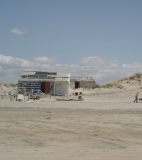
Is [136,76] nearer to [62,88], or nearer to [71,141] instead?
[62,88]

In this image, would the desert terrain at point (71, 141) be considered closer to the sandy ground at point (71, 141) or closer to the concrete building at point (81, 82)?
the sandy ground at point (71, 141)

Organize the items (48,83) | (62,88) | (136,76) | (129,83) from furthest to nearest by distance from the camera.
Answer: (136,76)
(129,83)
(48,83)
(62,88)

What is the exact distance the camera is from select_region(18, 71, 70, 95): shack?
4778 cm

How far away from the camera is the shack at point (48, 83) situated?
4778 centimetres

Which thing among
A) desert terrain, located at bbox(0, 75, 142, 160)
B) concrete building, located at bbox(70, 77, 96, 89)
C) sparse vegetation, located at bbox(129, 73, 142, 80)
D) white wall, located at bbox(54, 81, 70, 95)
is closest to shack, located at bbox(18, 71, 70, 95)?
white wall, located at bbox(54, 81, 70, 95)

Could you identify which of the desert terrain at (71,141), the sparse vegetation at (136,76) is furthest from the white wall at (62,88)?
the desert terrain at (71,141)

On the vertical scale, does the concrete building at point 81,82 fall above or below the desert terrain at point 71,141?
above

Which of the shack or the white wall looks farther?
the shack

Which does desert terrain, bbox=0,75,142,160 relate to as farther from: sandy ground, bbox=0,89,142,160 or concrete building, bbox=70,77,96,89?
concrete building, bbox=70,77,96,89

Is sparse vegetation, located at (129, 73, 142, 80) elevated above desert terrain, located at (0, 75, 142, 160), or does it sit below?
above

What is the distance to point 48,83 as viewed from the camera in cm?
4925

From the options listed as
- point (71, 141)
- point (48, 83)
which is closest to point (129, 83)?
point (48, 83)

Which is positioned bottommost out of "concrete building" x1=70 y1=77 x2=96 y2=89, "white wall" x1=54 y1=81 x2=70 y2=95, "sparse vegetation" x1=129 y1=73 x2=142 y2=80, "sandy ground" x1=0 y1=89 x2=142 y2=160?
"sandy ground" x1=0 y1=89 x2=142 y2=160

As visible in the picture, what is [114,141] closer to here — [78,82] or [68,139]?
[68,139]
